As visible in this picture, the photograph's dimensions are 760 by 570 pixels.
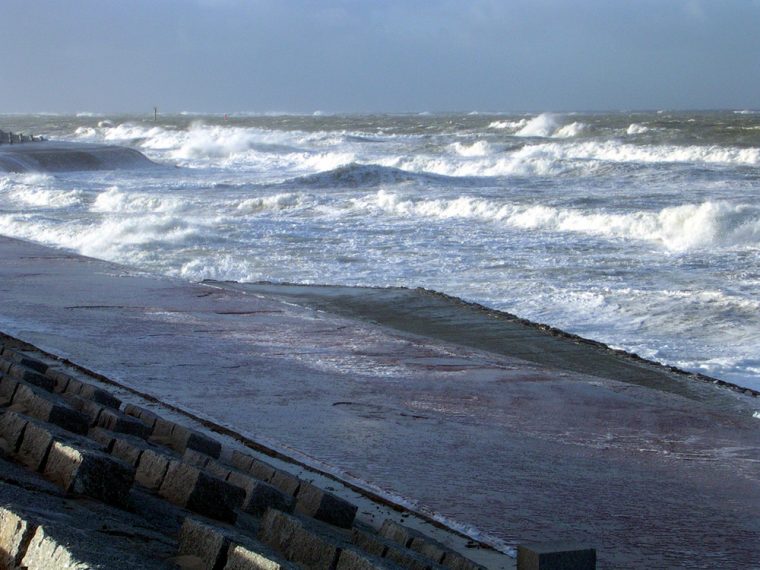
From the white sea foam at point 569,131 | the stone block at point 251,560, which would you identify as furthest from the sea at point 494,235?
→ the white sea foam at point 569,131

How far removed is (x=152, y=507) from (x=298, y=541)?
2.46 feet

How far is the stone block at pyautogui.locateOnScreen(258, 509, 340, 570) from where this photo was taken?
132 inches

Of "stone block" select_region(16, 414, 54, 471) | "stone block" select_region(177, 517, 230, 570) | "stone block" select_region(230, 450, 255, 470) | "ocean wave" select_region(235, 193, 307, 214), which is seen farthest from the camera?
"ocean wave" select_region(235, 193, 307, 214)

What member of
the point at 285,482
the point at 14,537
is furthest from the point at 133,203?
the point at 14,537

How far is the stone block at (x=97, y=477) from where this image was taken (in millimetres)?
3760

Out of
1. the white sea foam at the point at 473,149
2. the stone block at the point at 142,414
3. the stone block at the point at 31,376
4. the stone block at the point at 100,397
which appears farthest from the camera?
the white sea foam at the point at 473,149

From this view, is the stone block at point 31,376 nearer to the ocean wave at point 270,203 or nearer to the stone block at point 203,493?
the stone block at point 203,493

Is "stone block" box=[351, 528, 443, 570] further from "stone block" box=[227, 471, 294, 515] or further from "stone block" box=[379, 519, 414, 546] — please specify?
"stone block" box=[227, 471, 294, 515]

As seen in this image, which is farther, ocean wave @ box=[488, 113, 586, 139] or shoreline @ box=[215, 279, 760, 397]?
ocean wave @ box=[488, 113, 586, 139]

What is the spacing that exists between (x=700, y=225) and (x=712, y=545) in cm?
1709

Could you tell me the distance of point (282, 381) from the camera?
25.9ft

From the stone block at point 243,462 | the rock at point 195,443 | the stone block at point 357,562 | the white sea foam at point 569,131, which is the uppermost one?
the white sea foam at point 569,131

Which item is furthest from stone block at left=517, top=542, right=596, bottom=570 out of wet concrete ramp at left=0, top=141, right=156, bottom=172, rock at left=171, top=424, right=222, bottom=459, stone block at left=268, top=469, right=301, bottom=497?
wet concrete ramp at left=0, top=141, right=156, bottom=172

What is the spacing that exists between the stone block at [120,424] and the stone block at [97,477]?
1214 mm
